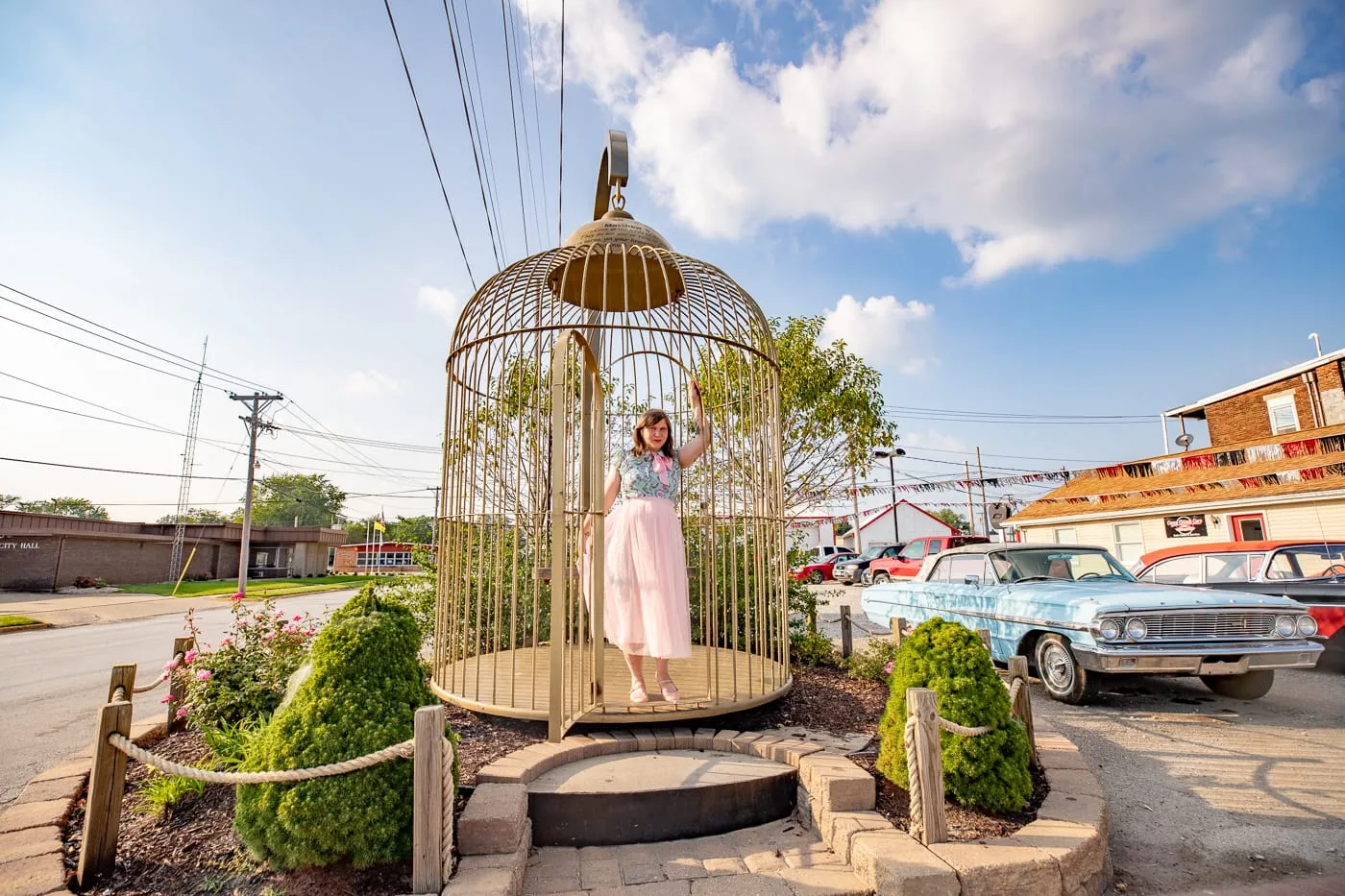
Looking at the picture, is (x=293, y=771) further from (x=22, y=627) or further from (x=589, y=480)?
(x=22, y=627)

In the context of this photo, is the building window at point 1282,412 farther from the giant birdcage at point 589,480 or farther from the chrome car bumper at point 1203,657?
the giant birdcage at point 589,480

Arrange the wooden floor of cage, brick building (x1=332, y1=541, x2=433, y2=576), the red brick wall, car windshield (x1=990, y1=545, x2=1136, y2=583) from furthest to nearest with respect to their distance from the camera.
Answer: brick building (x1=332, y1=541, x2=433, y2=576) → the red brick wall → car windshield (x1=990, y1=545, x2=1136, y2=583) → the wooden floor of cage

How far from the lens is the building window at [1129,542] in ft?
55.2

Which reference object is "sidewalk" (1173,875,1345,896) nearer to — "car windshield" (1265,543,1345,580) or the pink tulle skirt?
the pink tulle skirt

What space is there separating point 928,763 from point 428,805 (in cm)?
193

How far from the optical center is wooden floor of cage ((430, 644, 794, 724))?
356cm

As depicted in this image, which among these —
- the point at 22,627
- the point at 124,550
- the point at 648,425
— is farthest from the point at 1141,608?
the point at 124,550

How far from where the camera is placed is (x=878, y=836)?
98.8 inches

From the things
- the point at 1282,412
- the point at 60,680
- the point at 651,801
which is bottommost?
the point at 60,680

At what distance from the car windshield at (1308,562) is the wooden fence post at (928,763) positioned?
24.4 ft

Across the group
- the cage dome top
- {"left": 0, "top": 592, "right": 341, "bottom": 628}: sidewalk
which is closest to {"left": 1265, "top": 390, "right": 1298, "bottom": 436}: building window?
the cage dome top

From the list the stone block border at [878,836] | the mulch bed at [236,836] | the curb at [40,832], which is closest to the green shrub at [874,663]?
the mulch bed at [236,836]

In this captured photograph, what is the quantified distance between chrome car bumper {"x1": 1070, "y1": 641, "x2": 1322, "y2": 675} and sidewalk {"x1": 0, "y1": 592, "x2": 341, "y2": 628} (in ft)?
51.9

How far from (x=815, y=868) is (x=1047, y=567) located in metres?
5.27
